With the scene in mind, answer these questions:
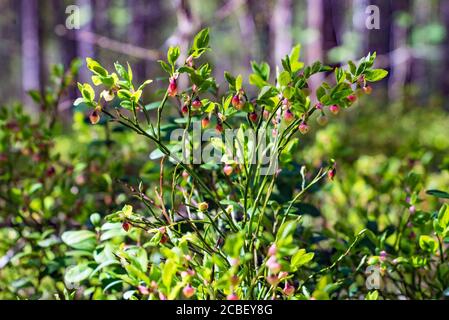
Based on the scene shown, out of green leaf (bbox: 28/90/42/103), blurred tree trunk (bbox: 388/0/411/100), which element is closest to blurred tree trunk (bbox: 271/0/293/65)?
blurred tree trunk (bbox: 388/0/411/100)

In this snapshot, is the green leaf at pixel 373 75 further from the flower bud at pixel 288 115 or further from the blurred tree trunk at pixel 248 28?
the blurred tree trunk at pixel 248 28

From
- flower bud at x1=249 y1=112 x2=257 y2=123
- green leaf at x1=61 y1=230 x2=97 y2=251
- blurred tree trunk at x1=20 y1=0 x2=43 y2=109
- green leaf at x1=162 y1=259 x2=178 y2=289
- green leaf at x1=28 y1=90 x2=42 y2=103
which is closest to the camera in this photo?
green leaf at x1=162 y1=259 x2=178 y2=289

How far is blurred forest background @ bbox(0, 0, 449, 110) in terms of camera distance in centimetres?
596

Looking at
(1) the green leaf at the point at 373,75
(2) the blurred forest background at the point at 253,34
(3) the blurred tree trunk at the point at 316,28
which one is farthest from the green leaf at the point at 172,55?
(3) the blurred tree trunk at the point at 316,28

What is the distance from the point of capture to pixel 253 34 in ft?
42.2

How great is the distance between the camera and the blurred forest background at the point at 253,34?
5.96 m

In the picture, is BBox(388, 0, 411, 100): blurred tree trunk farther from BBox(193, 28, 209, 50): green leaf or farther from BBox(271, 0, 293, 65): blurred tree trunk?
BBox(193, 28, 209, 50): green leaf

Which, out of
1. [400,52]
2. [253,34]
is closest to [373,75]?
[253,34]

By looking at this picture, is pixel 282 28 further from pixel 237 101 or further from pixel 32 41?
pixel 32 41

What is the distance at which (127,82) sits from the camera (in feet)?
3.91
